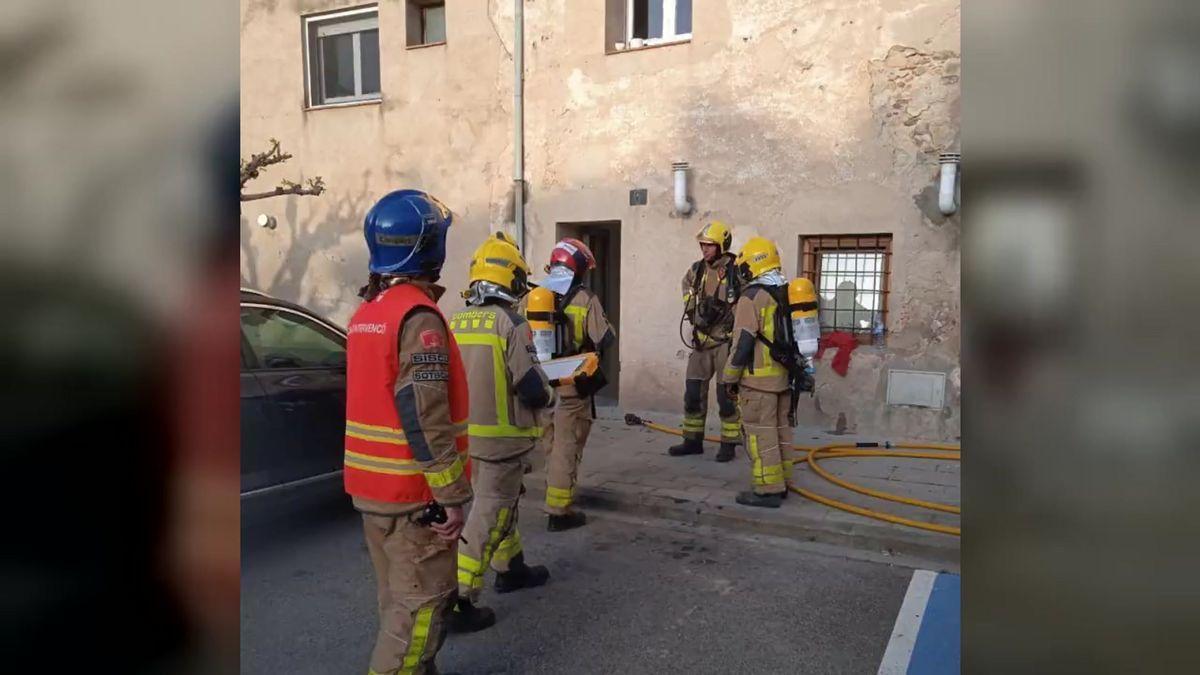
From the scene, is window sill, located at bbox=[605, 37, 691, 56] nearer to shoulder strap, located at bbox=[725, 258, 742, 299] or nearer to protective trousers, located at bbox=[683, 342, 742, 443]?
shoulder strap, located at bbox=[725, 258, 742, 299]

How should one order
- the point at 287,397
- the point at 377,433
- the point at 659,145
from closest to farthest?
the point at 377,433 → the point at 287,397 → the point at 659,145

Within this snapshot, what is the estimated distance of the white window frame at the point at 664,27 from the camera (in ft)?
27.5

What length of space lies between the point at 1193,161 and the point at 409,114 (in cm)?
1004

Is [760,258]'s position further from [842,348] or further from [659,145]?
[659,145]

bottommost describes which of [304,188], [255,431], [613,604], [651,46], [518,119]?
[613,604]

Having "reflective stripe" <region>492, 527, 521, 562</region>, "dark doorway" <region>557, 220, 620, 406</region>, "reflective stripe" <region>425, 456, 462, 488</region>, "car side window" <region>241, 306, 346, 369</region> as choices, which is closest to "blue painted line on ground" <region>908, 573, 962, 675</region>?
"reflective stripe" <region>492, 527, 521, 562</region>

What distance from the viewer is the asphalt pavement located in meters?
3.36

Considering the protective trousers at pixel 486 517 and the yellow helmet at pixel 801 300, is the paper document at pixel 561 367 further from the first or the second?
the yellow helmet at pixel 801 300

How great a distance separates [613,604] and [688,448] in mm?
3147

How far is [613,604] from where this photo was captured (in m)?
3.94

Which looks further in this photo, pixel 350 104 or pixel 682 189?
pixel 350 104

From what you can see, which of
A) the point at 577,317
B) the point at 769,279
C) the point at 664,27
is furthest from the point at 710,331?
the point at 664,27

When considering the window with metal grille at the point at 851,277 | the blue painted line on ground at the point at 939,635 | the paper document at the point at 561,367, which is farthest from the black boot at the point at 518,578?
the window with metal grille at the point at 851,277

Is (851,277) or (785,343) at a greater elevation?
(851,277)
